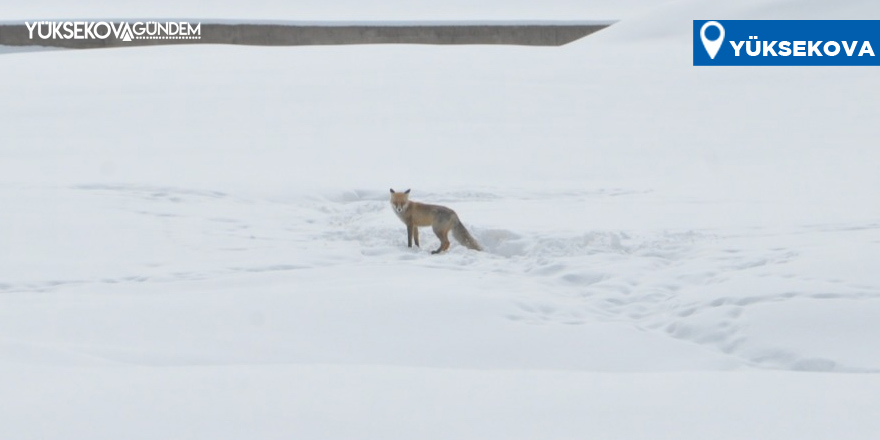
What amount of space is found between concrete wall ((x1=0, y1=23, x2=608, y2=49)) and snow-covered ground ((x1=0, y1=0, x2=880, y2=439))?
4910 millimetres

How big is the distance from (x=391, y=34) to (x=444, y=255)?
15.8 metres

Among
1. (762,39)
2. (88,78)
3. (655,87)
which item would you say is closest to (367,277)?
(655,87)

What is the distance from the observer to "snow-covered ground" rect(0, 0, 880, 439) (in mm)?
3873

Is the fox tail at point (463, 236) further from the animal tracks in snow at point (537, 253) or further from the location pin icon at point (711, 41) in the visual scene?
the location pin icon at point (711, 41)

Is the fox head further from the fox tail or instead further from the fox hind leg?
the fox tail

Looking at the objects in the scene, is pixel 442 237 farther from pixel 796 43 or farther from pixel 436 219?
pixel 796 43

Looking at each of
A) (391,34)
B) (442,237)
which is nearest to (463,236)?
(442,237)

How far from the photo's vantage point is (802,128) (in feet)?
42.9

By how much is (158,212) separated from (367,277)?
291cm

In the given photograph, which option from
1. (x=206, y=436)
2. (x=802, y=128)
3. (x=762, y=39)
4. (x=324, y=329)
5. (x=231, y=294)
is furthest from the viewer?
(x=762, y=39)

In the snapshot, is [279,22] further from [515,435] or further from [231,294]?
[515,435]

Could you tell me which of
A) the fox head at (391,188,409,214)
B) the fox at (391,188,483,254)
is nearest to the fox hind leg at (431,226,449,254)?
the fox at (391,188,483,254)

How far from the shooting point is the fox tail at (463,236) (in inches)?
292

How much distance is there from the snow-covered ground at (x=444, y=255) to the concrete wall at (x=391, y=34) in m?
4.91
